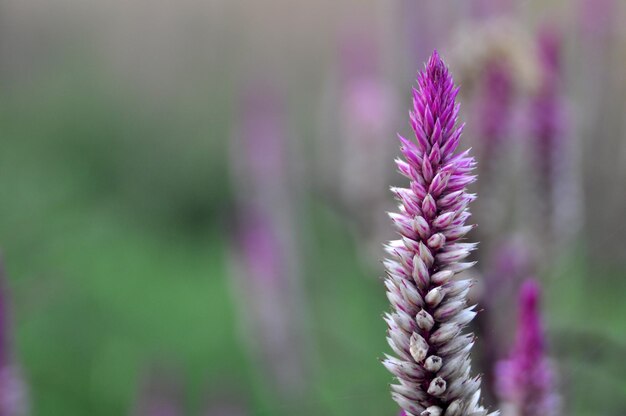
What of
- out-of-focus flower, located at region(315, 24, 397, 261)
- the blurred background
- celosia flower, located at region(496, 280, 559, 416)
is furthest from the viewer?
out-of-focus flower, located at region(315, 24, 397, 261)

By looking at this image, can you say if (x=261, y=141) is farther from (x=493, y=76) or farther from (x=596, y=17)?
(x=493, y=76)

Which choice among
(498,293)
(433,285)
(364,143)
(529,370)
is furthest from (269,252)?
(433,285)

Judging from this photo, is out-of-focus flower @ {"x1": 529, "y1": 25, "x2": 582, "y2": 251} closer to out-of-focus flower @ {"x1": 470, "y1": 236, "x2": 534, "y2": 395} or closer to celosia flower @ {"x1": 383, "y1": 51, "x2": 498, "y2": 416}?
out-of-focus flower @ {"x1": 470, "y1": 236, "x2": 534, "y2": 395}

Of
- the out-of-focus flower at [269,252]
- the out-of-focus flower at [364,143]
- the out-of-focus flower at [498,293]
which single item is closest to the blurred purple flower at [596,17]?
the out-of-focus flower at [364,143]

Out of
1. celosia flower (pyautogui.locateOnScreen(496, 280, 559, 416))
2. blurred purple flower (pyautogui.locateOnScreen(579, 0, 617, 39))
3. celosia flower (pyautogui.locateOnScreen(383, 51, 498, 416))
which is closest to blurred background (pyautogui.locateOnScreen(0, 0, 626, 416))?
blurred purple flower (pyautogui.locateOnScreen(579, 0, 617, 39))

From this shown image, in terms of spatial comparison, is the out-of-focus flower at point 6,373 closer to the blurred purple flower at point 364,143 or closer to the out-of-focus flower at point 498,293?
the out-of-focus flower at point 498,293

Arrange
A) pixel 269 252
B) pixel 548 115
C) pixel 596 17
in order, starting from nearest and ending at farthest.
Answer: pixel 548 115
pixel 596 17
pixel 269 252
